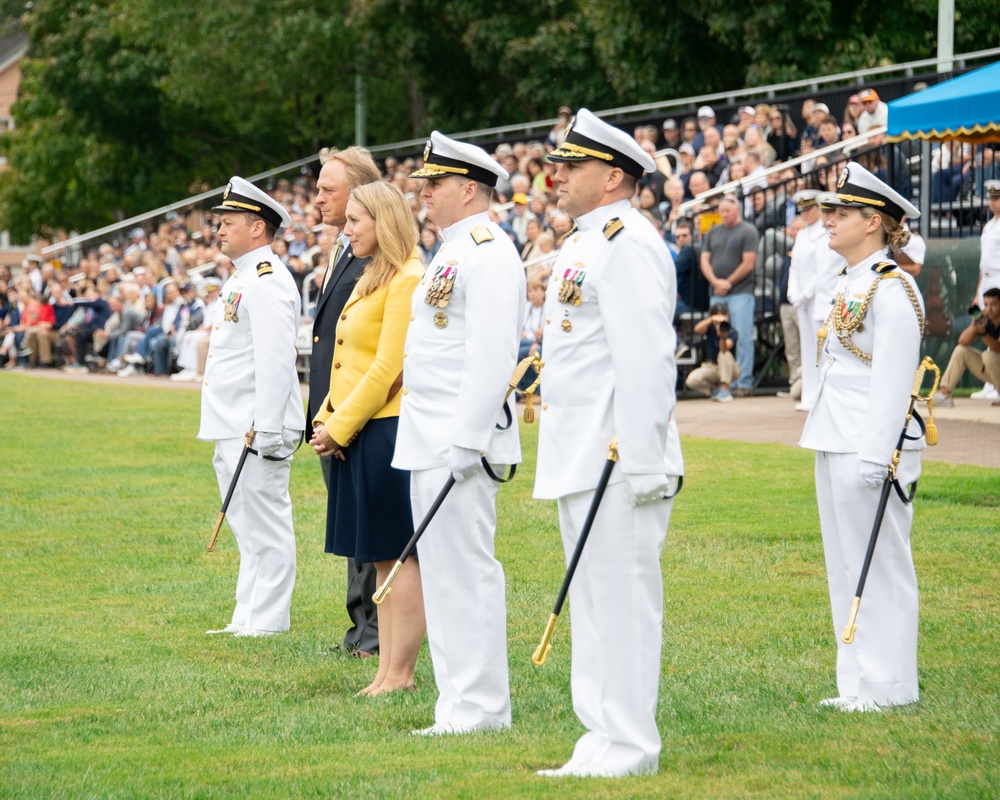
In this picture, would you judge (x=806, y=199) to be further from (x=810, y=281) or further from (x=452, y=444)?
(x=452, y=444)

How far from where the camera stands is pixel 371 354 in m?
6.54

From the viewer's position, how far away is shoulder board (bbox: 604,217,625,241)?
4.86 m

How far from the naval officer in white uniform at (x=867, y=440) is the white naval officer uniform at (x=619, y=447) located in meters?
1.11

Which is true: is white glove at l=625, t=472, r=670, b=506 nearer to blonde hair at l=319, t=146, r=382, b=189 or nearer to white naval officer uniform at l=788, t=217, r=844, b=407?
blonde hair at l=319, t=146, r=382, b=189

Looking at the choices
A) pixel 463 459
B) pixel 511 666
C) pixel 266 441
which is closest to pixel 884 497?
pixel 463 459

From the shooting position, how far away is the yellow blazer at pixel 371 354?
6344mm

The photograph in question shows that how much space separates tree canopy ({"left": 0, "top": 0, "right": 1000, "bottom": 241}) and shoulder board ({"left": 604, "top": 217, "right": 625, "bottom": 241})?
24458 mm

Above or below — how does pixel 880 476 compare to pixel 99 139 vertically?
below

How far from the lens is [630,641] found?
16.0ft

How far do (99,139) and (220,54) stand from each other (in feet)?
33.5

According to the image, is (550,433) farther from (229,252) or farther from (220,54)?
(220,54)

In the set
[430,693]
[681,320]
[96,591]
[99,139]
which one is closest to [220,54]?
[99,139]

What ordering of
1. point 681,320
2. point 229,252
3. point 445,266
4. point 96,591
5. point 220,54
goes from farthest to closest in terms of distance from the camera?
point 220,54, point 681,320, point 96,591, point 229,252, point 445,266

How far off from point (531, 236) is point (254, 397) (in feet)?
41.7
